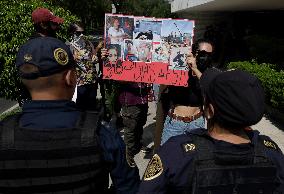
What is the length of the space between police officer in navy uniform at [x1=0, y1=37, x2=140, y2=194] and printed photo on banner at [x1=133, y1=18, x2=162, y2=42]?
2.28m

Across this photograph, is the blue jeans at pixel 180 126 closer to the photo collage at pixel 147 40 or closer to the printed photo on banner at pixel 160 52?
the photo collage at pixel 147 40

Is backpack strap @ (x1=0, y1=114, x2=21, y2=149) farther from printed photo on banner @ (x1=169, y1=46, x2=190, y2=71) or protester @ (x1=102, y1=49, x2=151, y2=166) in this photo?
protester @ (x1=102, y1=49, x2=151, y2=166)

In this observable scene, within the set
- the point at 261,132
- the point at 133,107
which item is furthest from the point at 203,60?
the point at 261,132

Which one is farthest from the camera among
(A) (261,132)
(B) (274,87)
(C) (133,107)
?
(B) (274,87)

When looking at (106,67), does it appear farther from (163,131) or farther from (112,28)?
(163,131)

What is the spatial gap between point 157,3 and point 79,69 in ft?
133

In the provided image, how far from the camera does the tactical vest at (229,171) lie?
5.90ft

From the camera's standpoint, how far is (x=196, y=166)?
1.80 m

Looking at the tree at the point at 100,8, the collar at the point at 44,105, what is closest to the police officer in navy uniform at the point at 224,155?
the collar at the point at 44,105

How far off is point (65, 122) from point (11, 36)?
12.6ft

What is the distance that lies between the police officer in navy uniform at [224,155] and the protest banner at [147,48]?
211 centimetres

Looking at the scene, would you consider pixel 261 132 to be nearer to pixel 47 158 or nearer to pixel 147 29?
pixel 147 29

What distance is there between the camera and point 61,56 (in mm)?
1896

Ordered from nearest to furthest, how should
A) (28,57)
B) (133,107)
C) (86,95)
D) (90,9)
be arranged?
(28,57)
(133,107)
(86,95)
(90,9)
